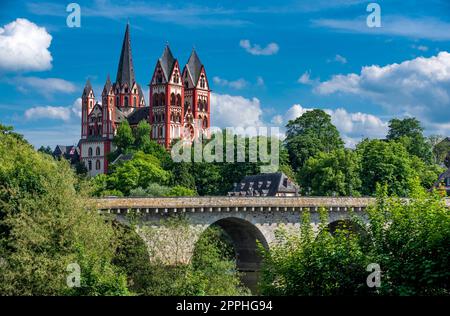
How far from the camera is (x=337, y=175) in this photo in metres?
78.4

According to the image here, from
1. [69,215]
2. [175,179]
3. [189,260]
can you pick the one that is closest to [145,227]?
[189,260]

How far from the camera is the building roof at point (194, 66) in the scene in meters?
138

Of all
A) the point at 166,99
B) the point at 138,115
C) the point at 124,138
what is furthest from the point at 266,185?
the point at 138,115

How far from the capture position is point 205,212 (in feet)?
166

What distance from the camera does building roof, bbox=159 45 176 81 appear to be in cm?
13500

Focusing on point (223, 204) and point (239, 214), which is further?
point (239, 214)

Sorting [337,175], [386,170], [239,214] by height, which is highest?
[386,170]

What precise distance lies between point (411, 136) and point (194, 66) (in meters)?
45.8

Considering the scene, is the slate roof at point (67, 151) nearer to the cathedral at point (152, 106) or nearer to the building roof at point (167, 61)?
the cathedral at point (152, 106)

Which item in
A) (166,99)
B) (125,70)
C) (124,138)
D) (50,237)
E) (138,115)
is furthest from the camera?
(125,70)

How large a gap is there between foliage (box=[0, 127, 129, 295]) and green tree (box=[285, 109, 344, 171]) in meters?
67.8

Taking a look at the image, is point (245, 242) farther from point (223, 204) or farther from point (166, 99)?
point (166, 99)

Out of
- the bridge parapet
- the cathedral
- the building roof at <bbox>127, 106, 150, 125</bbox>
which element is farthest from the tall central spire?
the bridge parapet

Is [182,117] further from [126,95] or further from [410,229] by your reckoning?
[410,229]
